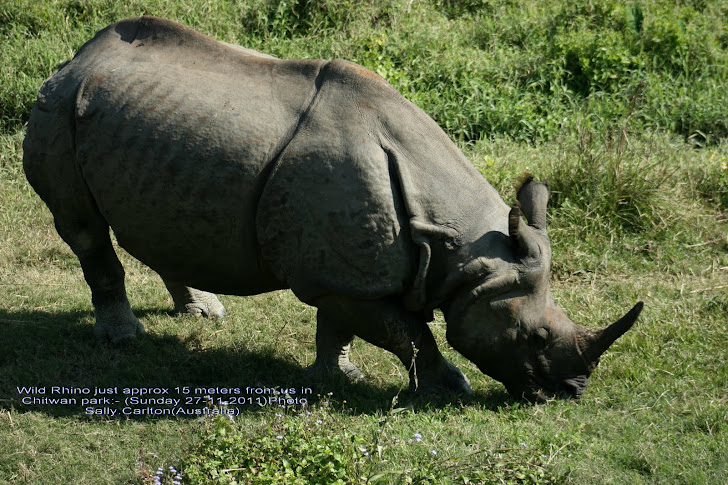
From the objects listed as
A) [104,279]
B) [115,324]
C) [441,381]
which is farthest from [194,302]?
[441,381]

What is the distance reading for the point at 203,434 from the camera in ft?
16.1

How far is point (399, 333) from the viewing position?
214 inches

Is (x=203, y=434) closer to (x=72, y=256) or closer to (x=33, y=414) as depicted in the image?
(x=33, y=414)

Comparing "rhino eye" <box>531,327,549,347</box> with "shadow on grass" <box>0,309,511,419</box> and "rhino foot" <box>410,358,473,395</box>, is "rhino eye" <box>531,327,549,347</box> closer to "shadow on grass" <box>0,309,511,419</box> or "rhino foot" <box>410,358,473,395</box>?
"shadow on grass" <box>0,309,511,419</box>

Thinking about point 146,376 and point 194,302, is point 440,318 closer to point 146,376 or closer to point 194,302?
point 194,302

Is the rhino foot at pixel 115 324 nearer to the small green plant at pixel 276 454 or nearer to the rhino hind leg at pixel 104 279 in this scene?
the rhino hind leg at pixel 104 279

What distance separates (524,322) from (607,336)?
0.51 metres

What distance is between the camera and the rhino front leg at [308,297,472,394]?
5.38 m

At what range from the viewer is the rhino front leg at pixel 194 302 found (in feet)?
23.6

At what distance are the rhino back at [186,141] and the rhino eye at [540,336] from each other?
68.3 inches

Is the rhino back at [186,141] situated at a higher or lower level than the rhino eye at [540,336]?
higher

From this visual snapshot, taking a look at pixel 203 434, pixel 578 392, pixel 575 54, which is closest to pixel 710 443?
pixel 578 392

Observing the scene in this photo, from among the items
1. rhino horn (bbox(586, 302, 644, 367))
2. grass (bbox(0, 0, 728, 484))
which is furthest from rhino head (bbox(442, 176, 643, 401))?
grass (bbox(0, 0, 728, 484))

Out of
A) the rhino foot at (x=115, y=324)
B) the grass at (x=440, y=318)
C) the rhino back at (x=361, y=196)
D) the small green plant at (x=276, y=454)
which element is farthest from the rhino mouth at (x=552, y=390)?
the rhino foot at (x=115, y=324)
